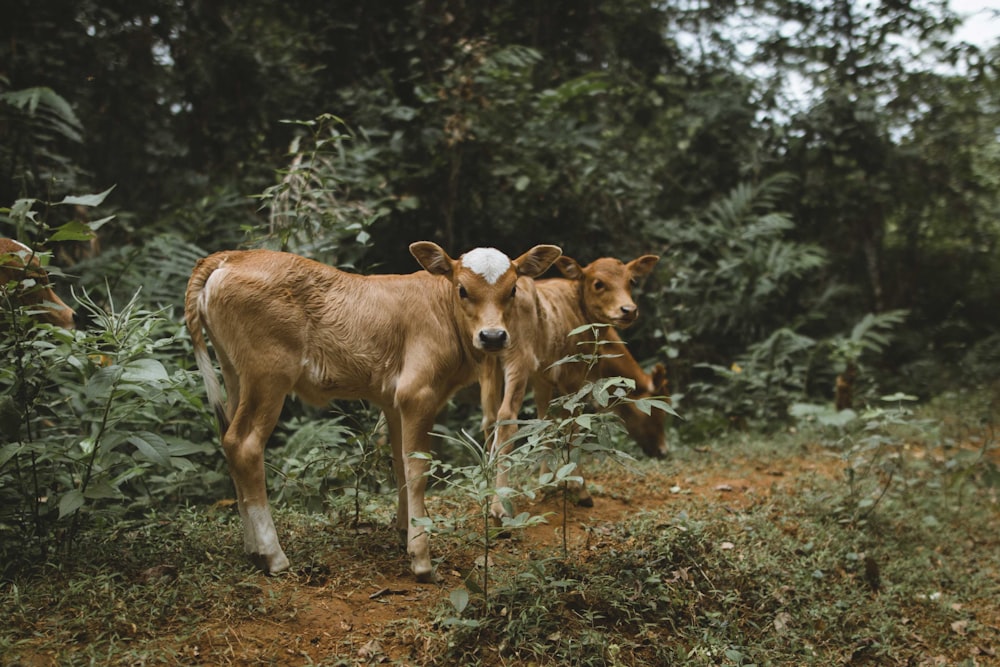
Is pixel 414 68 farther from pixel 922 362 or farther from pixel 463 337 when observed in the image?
pixel 922 362

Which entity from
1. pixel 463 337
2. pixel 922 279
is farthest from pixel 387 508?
pixel 922 279

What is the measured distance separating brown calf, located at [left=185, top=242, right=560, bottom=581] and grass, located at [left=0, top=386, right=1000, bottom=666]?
354 millimetres

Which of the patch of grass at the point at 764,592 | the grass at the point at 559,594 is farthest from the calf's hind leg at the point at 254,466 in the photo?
the patch of grass at the point at 764,592

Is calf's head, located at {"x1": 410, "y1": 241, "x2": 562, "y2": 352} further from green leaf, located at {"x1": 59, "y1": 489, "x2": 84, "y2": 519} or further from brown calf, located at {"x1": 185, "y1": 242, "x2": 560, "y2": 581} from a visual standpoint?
green leaf, located at {"x1": 59, "y1": 489, "x2": 84, "y2": 519}

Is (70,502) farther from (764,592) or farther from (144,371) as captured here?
(764,592)

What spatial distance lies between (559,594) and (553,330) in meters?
2.33

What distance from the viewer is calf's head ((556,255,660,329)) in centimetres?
589

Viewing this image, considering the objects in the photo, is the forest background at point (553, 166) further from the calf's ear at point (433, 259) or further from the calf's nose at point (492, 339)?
the calf's nose at point (492, 339)

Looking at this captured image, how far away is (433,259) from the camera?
4.36 meters

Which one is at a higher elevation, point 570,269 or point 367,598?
point 570,269

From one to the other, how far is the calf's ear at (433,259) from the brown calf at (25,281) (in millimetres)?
1907

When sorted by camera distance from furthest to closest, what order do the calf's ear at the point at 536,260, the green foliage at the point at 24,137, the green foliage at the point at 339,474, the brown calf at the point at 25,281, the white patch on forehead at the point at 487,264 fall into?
the green foliage at the point at 24,137, the green foliage at the point at 339,474, the calf's ear at the point at 536,260, the white patch on forehead at the point at 487,264, the brown calf at the point at 25,281

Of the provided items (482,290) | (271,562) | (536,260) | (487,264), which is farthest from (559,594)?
(536,260)

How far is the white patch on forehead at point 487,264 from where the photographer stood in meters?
4.13
